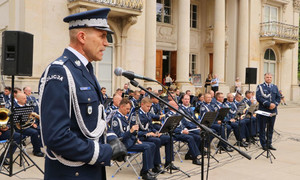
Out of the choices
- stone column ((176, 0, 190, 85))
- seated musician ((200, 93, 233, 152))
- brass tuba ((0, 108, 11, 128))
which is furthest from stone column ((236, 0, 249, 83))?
brass tuba ((0, 108, 11, 128))

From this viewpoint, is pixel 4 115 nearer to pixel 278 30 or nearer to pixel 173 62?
pixel 173 62

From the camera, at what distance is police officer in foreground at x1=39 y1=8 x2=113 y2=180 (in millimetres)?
2018

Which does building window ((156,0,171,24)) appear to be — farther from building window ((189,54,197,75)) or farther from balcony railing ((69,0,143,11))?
balcony railing ((69,0,143,11))

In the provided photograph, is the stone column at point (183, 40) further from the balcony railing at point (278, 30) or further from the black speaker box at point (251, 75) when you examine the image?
the balcony railing at point (278, 30)

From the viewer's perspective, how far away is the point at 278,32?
85.2 feet

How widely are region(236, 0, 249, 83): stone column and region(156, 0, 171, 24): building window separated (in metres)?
5.59

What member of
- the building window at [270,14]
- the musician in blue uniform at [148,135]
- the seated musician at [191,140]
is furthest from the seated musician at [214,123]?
the building window at [270,14]

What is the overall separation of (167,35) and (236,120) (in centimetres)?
1369

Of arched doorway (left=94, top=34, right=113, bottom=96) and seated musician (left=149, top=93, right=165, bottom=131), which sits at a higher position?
arched doorway (left=94, top=34, right=113, bottom=96)

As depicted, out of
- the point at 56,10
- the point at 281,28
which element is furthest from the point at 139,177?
the point at 281,28

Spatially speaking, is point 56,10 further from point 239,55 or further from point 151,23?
point 239,55

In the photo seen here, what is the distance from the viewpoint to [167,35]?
23.3 metres

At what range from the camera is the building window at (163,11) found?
23.0 meters

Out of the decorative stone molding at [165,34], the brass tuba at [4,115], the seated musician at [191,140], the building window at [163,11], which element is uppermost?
the building window at [163,11]
